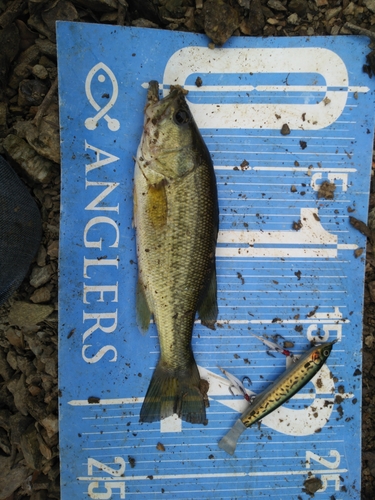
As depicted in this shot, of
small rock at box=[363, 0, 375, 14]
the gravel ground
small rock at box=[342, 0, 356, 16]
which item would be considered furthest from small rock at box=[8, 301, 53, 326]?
small rock at box=[363, 0, 375, 14]

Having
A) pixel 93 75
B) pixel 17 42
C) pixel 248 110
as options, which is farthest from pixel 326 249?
pixel 17 42

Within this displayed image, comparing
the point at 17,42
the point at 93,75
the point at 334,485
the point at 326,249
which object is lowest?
the point at 334,485

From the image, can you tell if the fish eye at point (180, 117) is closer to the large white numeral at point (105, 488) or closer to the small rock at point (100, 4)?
the small rock at point (100, 4)

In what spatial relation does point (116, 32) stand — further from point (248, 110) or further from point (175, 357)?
point (175, 357)

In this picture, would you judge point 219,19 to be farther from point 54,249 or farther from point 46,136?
point 54,249

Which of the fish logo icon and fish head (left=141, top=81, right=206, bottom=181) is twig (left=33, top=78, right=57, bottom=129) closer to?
the fish logo icon
